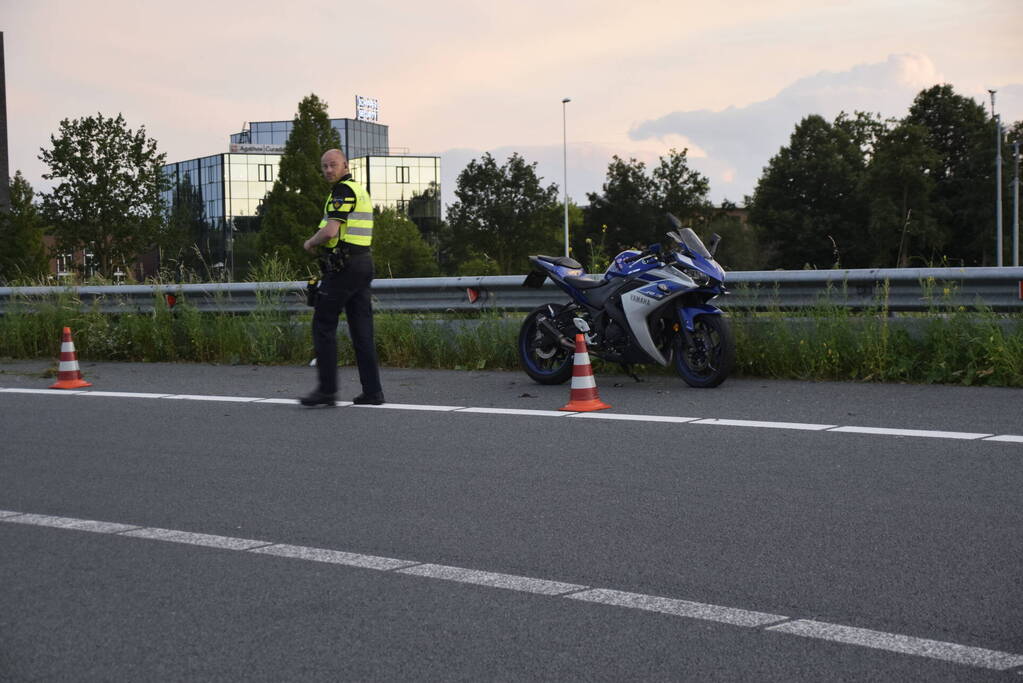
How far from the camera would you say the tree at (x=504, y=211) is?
3172 inches

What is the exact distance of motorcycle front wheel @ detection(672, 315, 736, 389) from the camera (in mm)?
9102

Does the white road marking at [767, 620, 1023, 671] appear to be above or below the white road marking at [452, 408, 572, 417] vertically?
below

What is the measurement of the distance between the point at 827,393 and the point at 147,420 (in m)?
4.84

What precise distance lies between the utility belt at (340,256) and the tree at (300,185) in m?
64.3

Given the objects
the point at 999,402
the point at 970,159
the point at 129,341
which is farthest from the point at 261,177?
the point at 999,402

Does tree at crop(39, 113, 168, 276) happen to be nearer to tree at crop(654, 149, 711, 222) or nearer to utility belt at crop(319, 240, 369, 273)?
tree at crop(654, 149, 711, 222)

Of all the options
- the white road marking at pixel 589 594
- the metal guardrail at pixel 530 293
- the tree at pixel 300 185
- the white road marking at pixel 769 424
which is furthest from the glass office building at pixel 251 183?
the white road marking at pixel 589 594

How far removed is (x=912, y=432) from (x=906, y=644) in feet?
12.0

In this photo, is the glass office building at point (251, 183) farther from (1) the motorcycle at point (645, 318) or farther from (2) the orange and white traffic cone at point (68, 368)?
(1) the motorcycle at point (645, 318)

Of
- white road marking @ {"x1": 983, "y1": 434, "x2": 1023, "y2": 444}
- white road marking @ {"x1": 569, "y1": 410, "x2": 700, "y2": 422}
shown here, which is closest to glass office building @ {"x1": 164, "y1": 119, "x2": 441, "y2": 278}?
white road marking @ {"x1": 569, "y1": 410, "x2": 700, "y2": 422}

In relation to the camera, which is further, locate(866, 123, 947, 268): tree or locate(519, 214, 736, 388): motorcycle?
locate(866, 123, 947, 268): tree

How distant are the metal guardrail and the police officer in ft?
7.56

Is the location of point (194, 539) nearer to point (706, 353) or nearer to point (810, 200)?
point (706, 353)

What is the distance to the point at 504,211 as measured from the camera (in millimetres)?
80562
